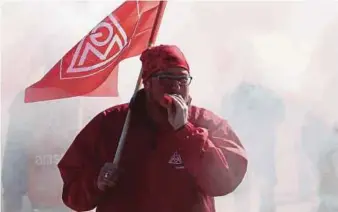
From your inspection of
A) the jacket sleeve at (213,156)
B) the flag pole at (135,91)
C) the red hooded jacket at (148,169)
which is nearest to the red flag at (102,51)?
the flag pole at (135,91)

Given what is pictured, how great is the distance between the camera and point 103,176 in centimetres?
101

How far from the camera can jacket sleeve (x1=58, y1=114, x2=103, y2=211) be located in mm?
1034

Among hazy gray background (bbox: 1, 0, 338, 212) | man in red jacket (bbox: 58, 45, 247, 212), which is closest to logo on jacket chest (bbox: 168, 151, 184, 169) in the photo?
man in red jacket (bbox: 58, 45, 247, 212)

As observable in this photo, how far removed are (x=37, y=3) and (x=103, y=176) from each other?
1.50ft

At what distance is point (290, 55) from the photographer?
4.20 ft

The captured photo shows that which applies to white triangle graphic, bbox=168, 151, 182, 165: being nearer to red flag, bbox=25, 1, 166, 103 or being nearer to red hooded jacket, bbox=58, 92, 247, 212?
red hooded jacket, bbox=58, 92, 247, 212

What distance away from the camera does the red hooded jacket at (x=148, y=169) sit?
103 cm

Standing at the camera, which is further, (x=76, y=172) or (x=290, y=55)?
(x=290, y=55)

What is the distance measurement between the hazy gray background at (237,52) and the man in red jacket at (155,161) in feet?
0.63

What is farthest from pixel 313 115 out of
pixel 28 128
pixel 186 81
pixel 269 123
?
pixel 28 128

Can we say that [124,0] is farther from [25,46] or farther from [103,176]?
[103,176]

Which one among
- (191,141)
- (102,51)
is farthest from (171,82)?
(102,51)

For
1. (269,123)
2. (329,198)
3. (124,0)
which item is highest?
(124,0)

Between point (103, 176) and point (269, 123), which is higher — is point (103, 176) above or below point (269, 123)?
below
